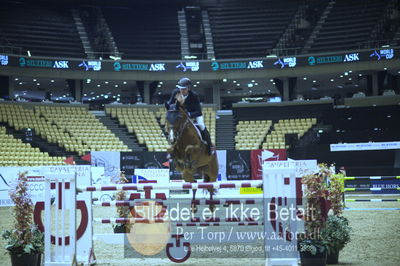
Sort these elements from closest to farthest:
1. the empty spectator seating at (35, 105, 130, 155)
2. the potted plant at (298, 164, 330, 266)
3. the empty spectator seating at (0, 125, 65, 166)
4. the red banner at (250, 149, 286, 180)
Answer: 1. the potted plant at (298, 164, 330, 266)
2. the empty spectator seating at (0, 125, 65, 166)
3. the red banner at (250, 149, 286, 180)
4. the empty spectator seating at (35, 105, 130, 155)

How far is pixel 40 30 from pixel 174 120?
29.8m

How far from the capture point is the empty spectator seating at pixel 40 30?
3344cm

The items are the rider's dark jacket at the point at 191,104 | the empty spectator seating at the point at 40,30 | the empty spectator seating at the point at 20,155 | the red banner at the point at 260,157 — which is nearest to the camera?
the rider's dark jacket at the point at 191,104

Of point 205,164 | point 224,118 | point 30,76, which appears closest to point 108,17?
point 30,76

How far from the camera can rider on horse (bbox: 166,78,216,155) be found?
8766mm

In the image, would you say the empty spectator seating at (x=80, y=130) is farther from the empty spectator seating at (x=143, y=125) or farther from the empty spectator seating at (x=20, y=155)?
the empty spectator seating at (x=20, y=155)

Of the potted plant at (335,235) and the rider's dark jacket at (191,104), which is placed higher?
the rider's dark jacket at (191,104)

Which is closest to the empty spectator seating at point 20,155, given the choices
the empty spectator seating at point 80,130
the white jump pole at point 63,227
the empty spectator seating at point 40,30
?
the empty spectator seating at point 80,130

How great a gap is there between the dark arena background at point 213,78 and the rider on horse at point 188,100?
1469cm

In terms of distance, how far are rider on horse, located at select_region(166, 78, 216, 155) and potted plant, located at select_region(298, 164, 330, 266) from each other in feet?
9.69

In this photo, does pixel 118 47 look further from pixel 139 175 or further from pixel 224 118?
pixel 139 175

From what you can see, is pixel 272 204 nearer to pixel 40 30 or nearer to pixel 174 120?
pixel 174 120

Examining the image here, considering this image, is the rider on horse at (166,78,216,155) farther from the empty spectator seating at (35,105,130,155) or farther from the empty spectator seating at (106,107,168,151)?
the empty spectator seating at (106,107,168,151)

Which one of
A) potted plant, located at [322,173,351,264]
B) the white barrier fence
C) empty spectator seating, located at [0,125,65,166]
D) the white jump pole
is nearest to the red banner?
empty spectator seating, located at [0,125,65,166]
